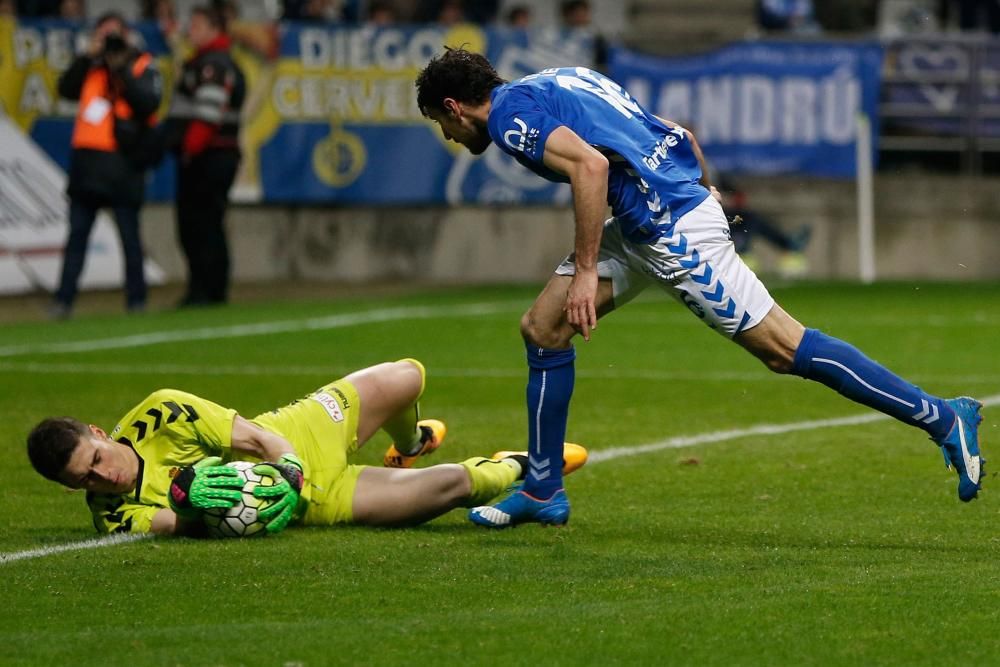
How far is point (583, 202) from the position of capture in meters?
6.49

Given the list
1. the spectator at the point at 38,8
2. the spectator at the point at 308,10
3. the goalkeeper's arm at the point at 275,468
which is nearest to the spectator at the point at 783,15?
the spectator at the point at 308,10

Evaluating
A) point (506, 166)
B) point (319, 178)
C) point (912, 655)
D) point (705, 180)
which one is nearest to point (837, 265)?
point (506, 166)

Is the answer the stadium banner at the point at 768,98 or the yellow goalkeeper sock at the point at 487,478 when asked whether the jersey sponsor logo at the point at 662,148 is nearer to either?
the yellow goalkeeper sock at the point at 487,478

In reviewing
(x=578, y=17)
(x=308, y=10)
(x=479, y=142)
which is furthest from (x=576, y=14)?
(x=479, y=142)

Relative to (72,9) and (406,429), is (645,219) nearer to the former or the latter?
(406,429)

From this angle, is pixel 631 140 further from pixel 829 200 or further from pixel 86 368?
pixel 829 200

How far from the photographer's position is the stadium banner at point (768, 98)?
20.2 metres

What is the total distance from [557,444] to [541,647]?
213cm

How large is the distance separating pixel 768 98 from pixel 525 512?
540 inches

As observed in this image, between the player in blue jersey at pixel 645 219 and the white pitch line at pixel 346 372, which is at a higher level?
the player in blue jersey at pixel 645 219

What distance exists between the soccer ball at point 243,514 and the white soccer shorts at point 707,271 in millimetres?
1334

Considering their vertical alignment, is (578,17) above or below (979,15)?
above

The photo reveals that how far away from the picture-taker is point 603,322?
51.0 feet

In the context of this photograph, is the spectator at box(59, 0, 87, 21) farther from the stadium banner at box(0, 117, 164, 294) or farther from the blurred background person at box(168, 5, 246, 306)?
the blurred background person at box(168, 5, 246, 306)
